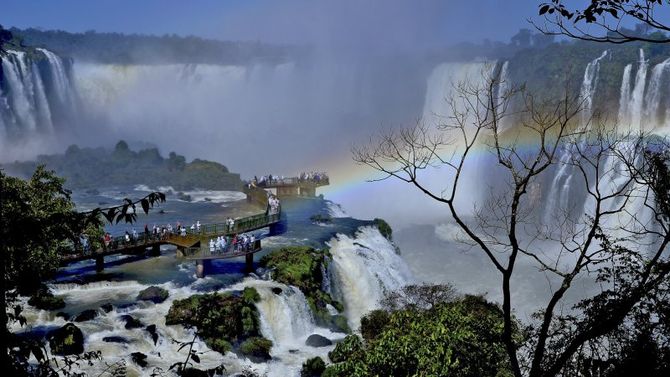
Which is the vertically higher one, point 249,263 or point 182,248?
point 182,248

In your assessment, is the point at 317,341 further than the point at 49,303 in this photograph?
Yes

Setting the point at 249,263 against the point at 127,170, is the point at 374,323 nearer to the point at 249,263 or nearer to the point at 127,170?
the point at 249,263

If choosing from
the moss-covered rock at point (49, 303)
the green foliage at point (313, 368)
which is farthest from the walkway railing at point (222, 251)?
the green foliage at point (313, 368)

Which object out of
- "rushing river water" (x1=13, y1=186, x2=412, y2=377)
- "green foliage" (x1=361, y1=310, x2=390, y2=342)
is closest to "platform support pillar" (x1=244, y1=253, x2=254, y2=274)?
"rushing river water" (x1=13, y1=186, x2=412, y2=377)

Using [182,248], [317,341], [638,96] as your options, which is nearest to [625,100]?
[638,96]

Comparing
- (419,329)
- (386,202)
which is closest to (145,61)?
(386,202)

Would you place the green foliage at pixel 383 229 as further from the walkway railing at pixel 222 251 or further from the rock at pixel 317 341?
the rock at pixel 317 341
